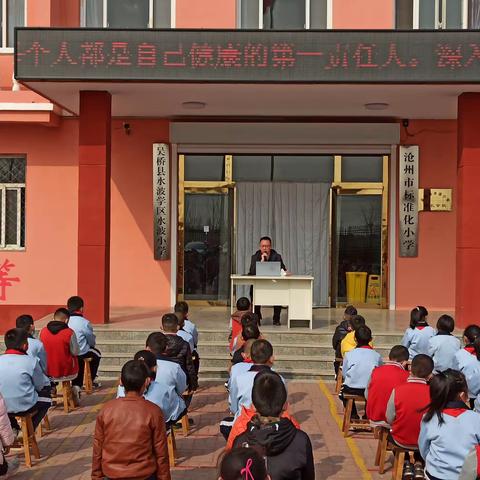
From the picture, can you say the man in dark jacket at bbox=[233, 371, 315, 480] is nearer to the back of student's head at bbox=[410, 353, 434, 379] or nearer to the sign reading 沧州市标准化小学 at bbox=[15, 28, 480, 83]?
the back of student's head at bbox=[410, 353, 434, 379]

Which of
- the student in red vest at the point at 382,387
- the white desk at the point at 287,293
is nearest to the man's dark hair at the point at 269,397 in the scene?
the student in red vest at the point at 382,387

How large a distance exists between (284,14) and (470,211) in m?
5.72

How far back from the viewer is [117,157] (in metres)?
14.7

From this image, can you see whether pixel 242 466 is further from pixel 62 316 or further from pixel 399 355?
pixel 62 316

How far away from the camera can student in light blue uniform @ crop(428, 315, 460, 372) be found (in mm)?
7875

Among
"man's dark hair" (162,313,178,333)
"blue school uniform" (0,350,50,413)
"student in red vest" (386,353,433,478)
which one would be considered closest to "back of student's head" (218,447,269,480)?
"student in red vest" (386,353,433,478)

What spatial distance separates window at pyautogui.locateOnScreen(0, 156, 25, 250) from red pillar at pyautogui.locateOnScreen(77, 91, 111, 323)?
333cm

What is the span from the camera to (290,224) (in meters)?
15.4

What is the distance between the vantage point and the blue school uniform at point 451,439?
467cm

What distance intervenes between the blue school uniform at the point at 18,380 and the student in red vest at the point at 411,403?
3.20 meters

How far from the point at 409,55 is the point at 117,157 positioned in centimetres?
660

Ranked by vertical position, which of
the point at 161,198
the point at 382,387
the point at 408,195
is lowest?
the point at 382,387

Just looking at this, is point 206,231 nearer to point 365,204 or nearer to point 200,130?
point 200,130

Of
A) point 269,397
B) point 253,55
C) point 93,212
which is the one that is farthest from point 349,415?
point 93,212
